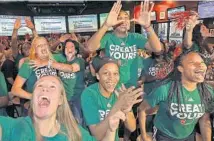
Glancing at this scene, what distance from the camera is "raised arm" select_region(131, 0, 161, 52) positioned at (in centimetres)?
192

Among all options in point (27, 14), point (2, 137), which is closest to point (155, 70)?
point (27, 14)

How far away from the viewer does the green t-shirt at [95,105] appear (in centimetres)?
177

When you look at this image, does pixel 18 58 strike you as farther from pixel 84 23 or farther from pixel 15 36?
pixel 84 23

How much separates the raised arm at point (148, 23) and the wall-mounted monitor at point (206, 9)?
0.26 m

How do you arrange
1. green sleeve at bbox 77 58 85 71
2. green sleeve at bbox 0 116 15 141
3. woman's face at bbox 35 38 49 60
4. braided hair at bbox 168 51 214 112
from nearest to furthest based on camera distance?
green sleeve at bbox 0 116 15 141
braided hair at bbox 168 51 214 112
woman's face at bbox 35 38 49 60
green sleeve at bbox 77 58 85 71

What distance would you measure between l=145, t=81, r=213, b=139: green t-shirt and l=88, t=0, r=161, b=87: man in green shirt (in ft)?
0.63

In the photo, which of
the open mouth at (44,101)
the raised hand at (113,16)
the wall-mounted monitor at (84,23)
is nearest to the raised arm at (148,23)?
the raised hand at (113,16)

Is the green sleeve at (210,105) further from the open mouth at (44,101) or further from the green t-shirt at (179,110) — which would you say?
the open mouth at (44,101)

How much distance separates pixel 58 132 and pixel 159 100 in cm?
66

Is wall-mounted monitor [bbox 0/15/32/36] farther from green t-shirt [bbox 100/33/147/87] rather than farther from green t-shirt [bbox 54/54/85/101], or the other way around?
green t-shirt [bbox 100/33/147/87]

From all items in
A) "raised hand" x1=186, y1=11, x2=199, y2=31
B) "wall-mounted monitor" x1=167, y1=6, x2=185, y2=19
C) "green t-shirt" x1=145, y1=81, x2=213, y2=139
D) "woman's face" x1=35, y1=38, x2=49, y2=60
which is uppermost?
"wall-mounted monitor" x1=167, y1=6, x2=185, y2=19

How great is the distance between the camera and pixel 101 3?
197 centimetres

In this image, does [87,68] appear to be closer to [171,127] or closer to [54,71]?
[54,71]

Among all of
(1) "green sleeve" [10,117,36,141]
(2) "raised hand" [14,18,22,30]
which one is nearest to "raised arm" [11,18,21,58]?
(2) "raised hand" [14,18,22,30]
